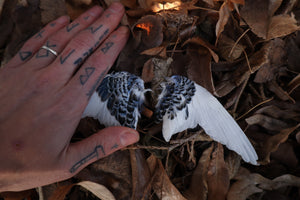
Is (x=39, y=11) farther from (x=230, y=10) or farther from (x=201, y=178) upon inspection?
(x=201, y=178)

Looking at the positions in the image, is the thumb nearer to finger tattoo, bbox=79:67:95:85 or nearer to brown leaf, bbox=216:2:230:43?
finger tattoo, bbox=79:67:95:85

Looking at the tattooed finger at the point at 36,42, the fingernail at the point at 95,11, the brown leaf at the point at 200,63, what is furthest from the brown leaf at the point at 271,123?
the tattooed finger at the point at 36,42

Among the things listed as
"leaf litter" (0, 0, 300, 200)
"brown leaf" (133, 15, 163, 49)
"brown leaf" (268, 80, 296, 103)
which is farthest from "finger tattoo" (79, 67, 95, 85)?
"brown leaf" (268, 80, 296, 103)

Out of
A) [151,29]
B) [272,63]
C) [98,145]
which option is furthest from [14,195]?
[272,63]

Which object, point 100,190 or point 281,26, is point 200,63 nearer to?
point 281,26

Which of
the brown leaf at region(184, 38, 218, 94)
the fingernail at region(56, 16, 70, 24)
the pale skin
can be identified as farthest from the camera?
the fingernail at region(56, 16, 70, 24)

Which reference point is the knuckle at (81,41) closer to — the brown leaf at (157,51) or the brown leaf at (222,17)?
the brown leaf at (157,51)
